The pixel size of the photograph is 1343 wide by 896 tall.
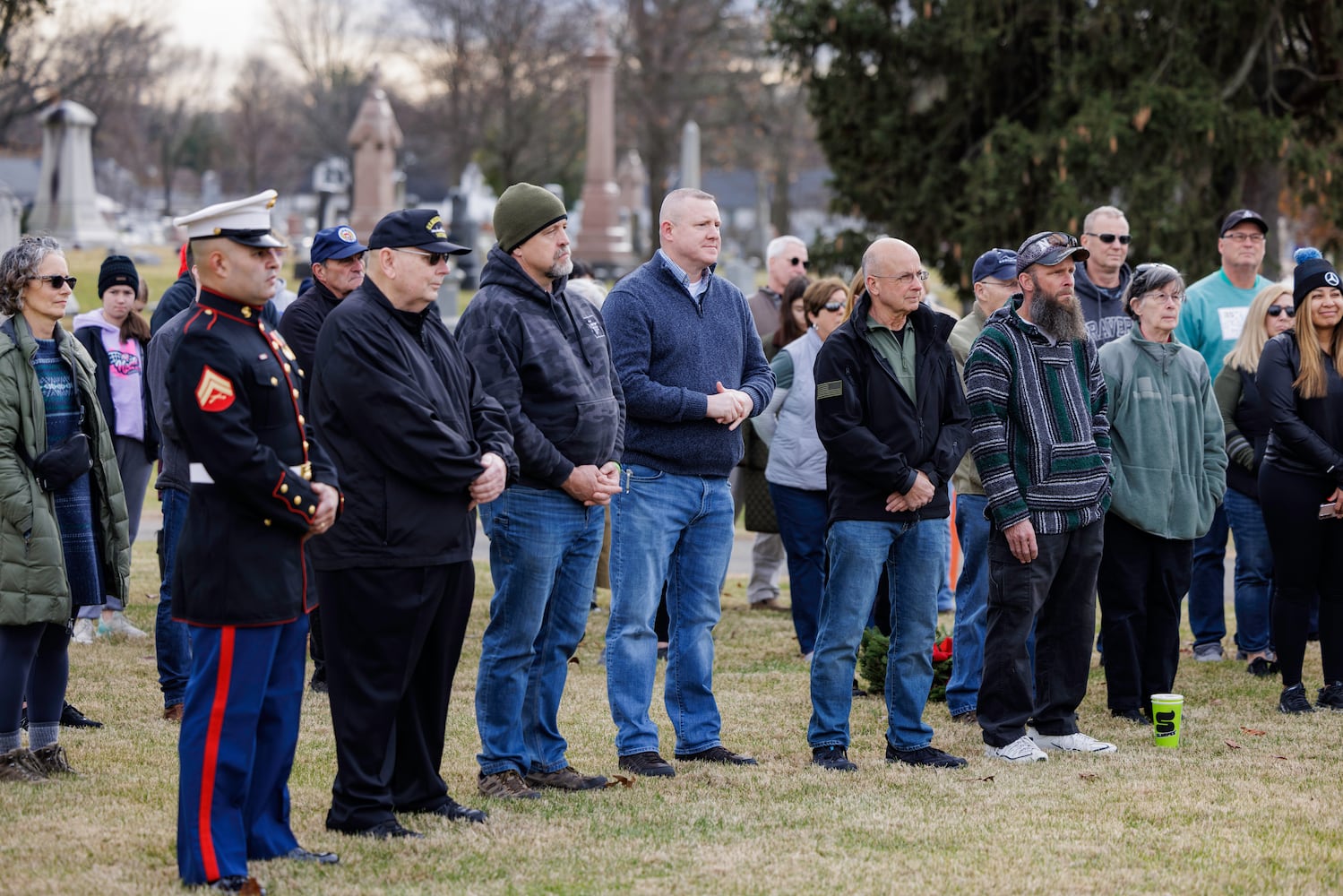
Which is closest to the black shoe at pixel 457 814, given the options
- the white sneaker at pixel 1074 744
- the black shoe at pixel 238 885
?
the black shoe at pixel 238 885

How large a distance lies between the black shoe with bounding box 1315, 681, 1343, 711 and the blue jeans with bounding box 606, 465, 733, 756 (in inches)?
128

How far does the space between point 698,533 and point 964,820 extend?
5.09 ft

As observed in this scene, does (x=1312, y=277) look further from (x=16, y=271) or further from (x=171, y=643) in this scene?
(x=16, y=271)

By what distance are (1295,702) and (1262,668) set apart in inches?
39.3

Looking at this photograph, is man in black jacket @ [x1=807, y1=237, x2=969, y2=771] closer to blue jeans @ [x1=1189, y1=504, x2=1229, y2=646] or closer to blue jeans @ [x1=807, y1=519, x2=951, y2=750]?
blue jeans @ [x1=807, y1=519, x2=951, y2=750]

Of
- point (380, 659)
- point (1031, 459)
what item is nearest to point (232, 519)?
point (380, 659)

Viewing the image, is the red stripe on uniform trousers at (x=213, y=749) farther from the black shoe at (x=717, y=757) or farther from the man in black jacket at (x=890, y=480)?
the man in black jacket at (x=890, y=480)

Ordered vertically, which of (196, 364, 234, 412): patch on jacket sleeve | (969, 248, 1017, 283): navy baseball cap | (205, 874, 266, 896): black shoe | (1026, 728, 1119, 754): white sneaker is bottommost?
(1026, 728, 1119, 754): white sneaker

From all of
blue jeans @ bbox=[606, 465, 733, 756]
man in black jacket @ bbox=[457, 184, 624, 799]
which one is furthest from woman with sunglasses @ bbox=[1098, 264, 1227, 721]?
man in black jacket @ bbox=[457, 184, 624, 799]

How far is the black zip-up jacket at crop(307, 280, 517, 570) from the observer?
4938 millimetres

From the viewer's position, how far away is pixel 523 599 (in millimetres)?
5672

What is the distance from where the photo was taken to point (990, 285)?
7.53 m

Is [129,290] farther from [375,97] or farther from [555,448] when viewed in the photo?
[375,97]

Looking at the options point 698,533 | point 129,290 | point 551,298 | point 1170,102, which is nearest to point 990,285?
point 698,533
